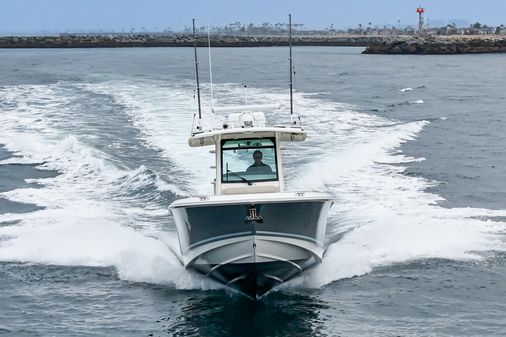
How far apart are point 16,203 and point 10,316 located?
7.36 meters

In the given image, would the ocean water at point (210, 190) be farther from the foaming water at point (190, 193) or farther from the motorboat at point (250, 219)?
the motorboat at point (250, 219)

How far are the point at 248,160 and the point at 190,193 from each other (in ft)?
19.8

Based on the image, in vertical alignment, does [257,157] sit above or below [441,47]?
above

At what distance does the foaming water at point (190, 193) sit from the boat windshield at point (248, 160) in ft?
6.63

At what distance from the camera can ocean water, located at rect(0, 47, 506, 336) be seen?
571 inches

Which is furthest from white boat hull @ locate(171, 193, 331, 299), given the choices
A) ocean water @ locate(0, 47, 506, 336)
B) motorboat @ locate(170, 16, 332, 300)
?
ocean water @ locate(0, 47, 506, 336)

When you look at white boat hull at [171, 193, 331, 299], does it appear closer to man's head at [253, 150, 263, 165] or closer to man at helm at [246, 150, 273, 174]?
man at helm at [246, 150, 273, 174]

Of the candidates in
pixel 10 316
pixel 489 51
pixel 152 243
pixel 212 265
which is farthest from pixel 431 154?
pixel 489 51

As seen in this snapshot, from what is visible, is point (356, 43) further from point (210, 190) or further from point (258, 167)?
point (258, 167)

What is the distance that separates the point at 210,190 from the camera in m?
21.5

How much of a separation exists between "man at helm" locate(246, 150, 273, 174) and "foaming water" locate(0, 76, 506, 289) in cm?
214

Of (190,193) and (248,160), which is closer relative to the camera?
(248,160)

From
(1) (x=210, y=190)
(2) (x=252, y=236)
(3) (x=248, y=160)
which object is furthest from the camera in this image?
(1) (x=210, y=190)

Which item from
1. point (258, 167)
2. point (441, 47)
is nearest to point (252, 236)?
point (258, 167)
